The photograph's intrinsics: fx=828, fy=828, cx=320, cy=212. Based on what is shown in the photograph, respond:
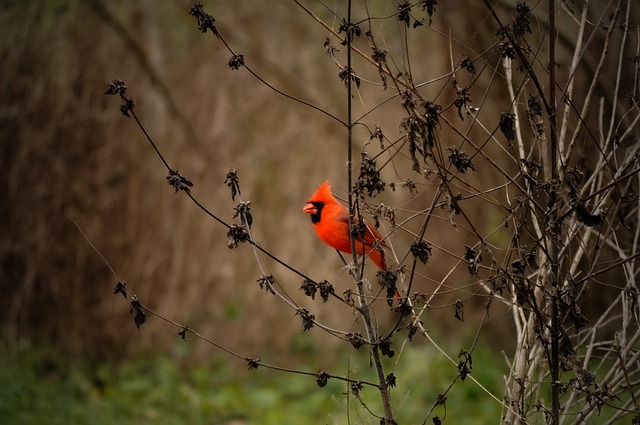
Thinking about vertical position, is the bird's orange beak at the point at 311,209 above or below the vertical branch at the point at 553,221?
above

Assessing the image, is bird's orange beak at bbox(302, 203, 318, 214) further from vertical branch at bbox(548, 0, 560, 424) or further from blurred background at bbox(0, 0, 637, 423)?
blurred background at bbox(0, 0, 637, 423)

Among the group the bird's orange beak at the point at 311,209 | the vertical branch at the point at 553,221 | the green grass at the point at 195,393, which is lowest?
the vertical branch at the point at 553,221

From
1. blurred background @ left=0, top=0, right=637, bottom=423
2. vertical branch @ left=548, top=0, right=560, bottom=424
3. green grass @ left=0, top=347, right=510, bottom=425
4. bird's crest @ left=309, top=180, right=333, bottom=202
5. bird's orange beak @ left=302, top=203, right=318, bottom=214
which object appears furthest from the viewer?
blurred background @ left=0, top=0, right=637, bottom=423

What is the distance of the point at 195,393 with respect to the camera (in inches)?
279

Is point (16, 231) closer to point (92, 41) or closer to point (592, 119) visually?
point (92, 41)

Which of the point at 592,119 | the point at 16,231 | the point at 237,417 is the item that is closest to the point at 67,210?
the point at 16,231

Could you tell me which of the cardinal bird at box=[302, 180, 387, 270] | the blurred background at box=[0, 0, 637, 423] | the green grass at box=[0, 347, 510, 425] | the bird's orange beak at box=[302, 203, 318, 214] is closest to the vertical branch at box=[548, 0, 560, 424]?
the cardinal bird at box=[302, 180, 387, 270]

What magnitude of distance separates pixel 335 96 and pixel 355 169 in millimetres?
1388

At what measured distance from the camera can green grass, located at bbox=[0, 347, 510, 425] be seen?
6320 mm

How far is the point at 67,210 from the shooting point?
24.4 ft

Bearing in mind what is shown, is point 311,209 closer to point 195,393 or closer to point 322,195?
point 322,195

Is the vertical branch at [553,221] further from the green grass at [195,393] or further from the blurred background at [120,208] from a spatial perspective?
the blurred background at [120,208]

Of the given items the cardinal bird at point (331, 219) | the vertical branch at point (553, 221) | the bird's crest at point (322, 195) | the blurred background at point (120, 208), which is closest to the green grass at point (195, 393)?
the blurred background at point (120, 208)

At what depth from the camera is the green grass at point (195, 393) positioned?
20.7 ft
